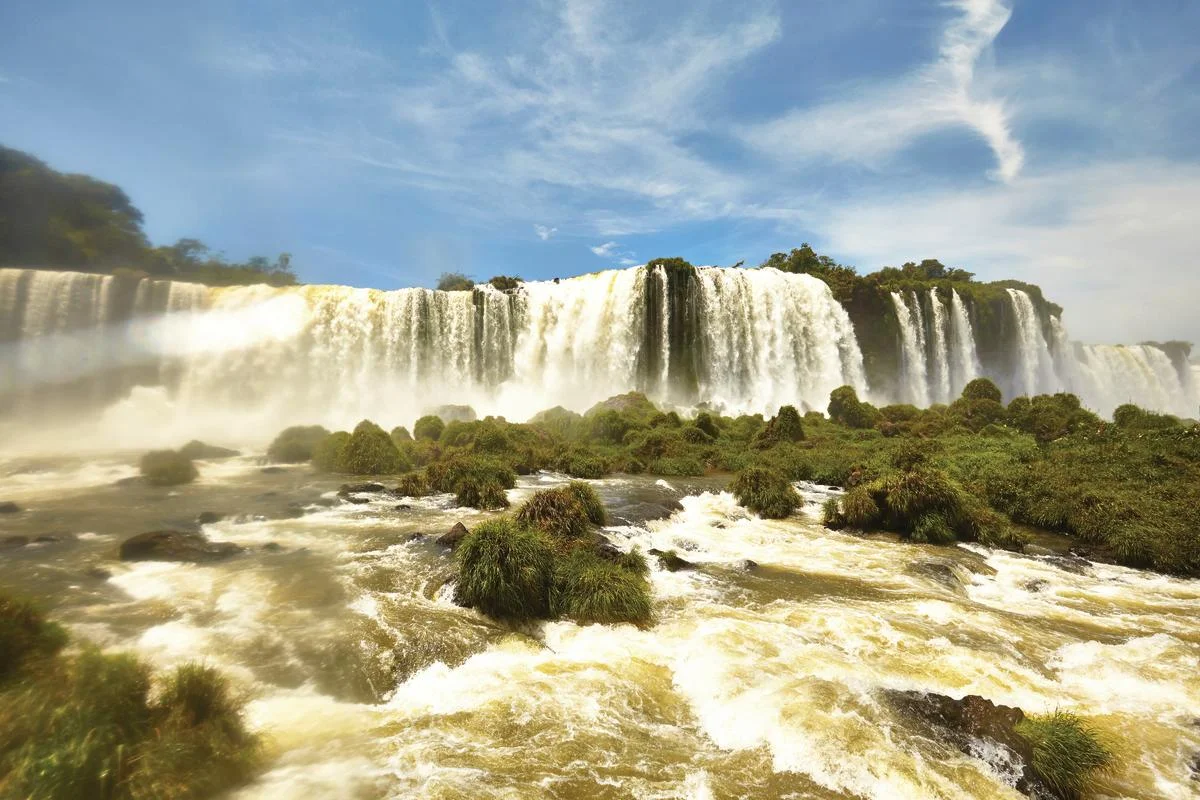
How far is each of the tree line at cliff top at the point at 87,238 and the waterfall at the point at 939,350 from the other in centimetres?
439

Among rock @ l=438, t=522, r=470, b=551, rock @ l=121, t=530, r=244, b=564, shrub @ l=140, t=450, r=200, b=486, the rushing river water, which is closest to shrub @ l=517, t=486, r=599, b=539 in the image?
rock @ l=438, t=522, r=470, b=551

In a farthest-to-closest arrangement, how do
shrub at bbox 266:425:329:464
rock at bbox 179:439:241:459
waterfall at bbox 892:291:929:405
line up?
waterfall at bbox 892:291:929:405 < shrub at bbox 266:425:329:464 < rock at bbox 179:439:241:459

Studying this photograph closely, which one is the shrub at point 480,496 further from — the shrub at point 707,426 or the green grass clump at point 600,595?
the shrub at point 707,426

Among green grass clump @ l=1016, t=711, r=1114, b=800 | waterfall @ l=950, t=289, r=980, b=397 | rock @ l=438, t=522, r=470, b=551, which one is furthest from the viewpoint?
waterfall @ l=950, t=289, r=980, b=397

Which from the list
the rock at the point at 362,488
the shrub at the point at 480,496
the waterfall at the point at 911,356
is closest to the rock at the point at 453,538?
the shrub at the point at 480,496

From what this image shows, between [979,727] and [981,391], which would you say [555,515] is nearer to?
[979,727]

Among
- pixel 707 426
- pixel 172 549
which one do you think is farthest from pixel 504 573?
pixel 707 426

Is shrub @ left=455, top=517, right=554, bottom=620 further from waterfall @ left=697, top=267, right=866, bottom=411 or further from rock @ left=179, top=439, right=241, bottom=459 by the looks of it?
waterfall @ left=697, top=267, right=866, bottom=411

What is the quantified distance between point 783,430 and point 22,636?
27023 millimetres

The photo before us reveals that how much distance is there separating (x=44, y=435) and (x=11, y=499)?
20.6 m

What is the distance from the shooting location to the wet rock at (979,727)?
477 centimetres

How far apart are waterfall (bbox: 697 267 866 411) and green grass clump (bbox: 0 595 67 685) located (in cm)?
4015

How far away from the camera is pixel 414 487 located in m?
16.8

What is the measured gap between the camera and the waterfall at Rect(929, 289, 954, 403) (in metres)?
50.7
